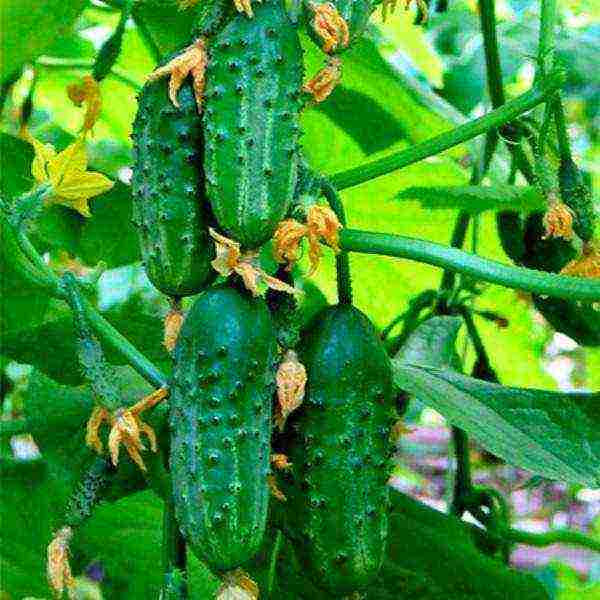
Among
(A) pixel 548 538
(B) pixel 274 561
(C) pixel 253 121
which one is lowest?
(A) pixel 548 538

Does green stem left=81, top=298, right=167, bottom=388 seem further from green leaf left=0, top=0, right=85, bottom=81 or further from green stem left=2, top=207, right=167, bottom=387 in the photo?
green leaf left=0, top=0, right=85, bottom=81

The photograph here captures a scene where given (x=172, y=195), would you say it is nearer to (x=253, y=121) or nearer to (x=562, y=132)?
(x=253, y=121)

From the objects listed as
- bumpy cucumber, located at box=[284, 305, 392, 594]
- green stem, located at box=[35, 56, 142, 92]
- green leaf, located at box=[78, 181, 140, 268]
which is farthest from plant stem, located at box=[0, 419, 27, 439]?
green stem, located at box=[35, 56, 142, 92]

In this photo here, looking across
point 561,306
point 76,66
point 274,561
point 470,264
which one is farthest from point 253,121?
point 76,66

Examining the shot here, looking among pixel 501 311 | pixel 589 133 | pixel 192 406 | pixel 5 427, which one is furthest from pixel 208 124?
pixel 589 133

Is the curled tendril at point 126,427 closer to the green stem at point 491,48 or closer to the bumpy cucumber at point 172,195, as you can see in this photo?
the bumpy cucumber at point 172,195

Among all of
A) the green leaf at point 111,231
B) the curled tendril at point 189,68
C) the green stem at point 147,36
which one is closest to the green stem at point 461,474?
the green leaf at point 111,231
